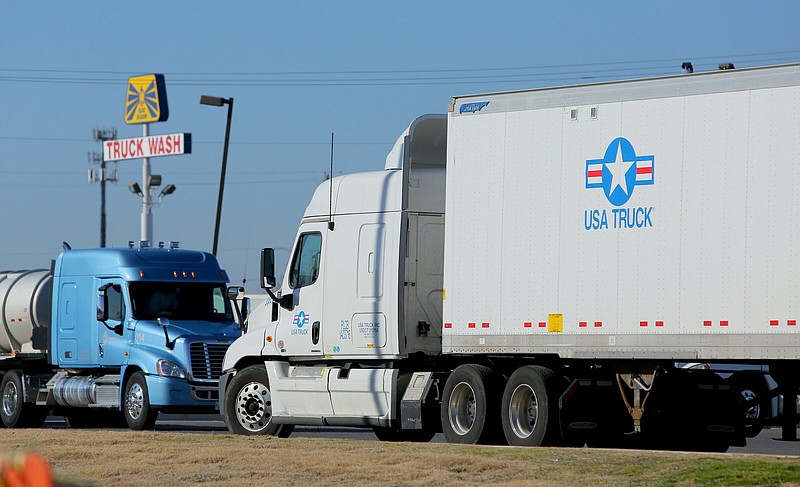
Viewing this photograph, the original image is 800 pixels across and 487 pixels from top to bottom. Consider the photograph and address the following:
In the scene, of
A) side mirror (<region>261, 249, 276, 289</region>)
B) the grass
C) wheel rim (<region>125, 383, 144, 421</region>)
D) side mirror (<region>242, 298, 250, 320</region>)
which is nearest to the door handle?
side mirror (<region>261, 249, 276, 289</region>)

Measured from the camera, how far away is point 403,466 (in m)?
12.4

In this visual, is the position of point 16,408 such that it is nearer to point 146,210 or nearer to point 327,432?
point 327,432

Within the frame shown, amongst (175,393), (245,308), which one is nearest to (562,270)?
(245,308)

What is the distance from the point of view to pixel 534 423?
15.6 metres

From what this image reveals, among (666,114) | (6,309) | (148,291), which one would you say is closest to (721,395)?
A: (666,114)

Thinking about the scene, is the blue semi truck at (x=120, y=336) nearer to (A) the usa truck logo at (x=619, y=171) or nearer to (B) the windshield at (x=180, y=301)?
(B) the windshield at (x=180, y=301)

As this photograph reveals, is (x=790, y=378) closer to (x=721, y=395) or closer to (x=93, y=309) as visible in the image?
(x=721, y=395)

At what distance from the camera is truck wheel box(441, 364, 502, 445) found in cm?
1605

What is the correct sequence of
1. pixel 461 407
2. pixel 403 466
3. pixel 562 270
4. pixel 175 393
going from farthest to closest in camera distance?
pixel 175 393 → pixel 461 407 → pixel 562 270 → pixel 403 466

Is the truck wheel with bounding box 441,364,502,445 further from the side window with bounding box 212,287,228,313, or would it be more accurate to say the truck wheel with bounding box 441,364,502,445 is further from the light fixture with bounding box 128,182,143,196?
the light fixture with bounding box 128,182,143,196

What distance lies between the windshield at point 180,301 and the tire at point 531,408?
954cm

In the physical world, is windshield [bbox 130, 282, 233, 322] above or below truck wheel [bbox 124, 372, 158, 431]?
above

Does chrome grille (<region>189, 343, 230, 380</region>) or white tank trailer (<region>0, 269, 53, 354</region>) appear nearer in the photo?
chrome grille (<region>189, 343, 230, 380</region>)

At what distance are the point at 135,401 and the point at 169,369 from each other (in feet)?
2.99
